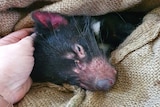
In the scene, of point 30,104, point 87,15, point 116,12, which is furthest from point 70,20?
point 30,104

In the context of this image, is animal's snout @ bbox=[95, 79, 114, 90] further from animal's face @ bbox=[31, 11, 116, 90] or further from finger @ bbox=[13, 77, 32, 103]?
finger @ bbox=[13, 77, 32, 103]

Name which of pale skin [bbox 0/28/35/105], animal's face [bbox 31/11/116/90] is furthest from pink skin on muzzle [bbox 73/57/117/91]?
pale skin [bbox 0/28/35/105]

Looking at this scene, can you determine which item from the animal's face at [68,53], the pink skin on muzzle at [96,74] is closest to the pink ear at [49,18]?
the animal's face at [68,53]

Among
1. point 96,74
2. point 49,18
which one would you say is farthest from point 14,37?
point 96,74

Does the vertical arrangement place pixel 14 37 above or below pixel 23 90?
above

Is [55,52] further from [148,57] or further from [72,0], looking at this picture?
[148,57]

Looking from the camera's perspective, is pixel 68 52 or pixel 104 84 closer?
pixel 104 84

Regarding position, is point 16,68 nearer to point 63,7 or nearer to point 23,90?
point 23,90
